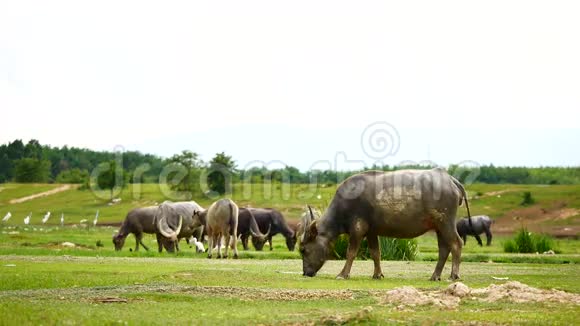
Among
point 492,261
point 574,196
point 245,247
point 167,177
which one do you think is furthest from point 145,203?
point 492,261

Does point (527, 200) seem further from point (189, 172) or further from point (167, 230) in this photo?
point (167, 230)

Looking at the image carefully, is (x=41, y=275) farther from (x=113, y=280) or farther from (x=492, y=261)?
(x=492, y=261)

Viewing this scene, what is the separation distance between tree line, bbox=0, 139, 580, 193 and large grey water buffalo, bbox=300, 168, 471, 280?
2411 inches

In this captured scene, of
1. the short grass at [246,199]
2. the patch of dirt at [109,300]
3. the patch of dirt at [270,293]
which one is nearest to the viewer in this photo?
the patch of dirt at [109,300]

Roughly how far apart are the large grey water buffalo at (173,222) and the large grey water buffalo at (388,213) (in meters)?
19.3

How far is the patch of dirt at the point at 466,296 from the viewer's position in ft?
47.7

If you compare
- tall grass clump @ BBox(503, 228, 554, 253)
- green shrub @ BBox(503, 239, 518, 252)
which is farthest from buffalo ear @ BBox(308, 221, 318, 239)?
green shrub @ BBox(503, 239, 518, 252)

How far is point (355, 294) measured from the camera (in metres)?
16.3

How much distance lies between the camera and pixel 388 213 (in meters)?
21.9

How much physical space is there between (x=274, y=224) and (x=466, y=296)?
1462 inches

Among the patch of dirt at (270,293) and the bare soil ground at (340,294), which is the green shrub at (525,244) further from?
the patch of dirt at (270,293)

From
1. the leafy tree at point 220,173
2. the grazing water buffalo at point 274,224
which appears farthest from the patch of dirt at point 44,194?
the grazing water buffalo at point 274,224

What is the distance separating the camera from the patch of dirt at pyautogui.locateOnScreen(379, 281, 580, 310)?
1454 centimetres

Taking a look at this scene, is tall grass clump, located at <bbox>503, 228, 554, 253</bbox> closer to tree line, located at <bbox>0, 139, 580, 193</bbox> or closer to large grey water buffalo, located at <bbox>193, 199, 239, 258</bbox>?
large grey water buffalo, located at <bbox>193, 199, 239, 258</bbox>
